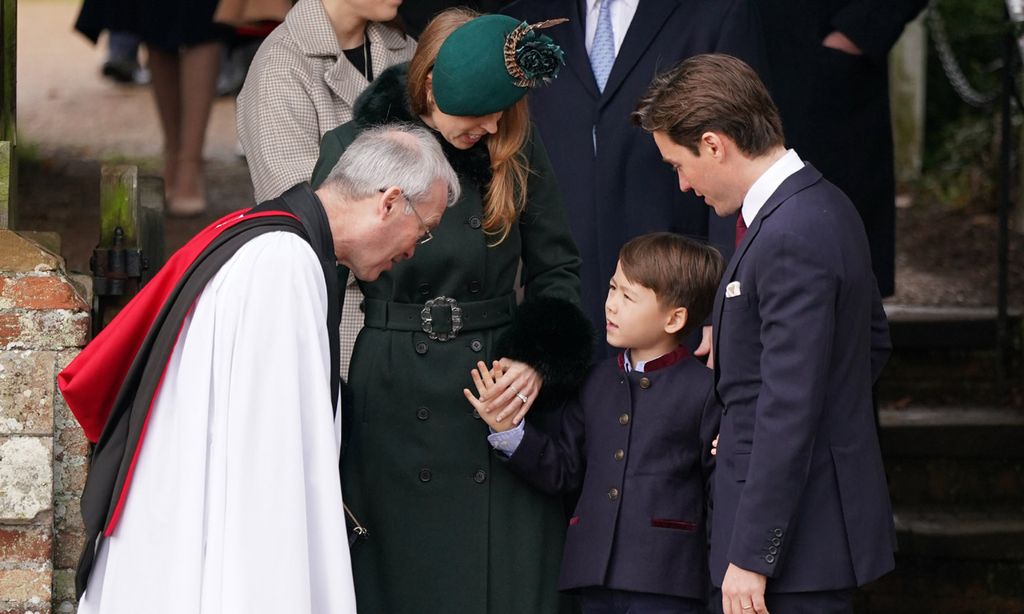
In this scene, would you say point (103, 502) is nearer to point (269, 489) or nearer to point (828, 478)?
point (269, 489)

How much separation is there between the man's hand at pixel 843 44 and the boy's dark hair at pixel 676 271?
5.42 feet

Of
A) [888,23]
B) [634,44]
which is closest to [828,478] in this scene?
[634,44]

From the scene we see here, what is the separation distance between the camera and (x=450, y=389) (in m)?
3.77

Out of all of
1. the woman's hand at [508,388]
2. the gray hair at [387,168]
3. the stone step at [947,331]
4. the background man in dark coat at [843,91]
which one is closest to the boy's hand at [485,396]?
the woman's hand at [508,388]

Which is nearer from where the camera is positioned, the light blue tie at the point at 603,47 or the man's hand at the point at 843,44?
the light blue tie at the point at 603,47

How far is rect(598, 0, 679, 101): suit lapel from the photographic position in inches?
172

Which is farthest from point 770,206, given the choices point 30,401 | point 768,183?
point 30,401

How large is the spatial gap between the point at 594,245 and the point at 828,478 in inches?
55.3

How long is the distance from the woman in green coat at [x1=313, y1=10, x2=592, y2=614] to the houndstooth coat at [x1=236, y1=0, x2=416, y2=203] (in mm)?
250

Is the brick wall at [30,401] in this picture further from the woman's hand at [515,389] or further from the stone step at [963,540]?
the stone step at [963,540]

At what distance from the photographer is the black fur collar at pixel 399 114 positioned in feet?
12.1

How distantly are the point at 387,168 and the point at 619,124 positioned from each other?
4.26ft

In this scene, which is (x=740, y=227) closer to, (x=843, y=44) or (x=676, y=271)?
(x=676, y=271)

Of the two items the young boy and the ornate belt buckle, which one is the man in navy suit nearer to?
the young boy
